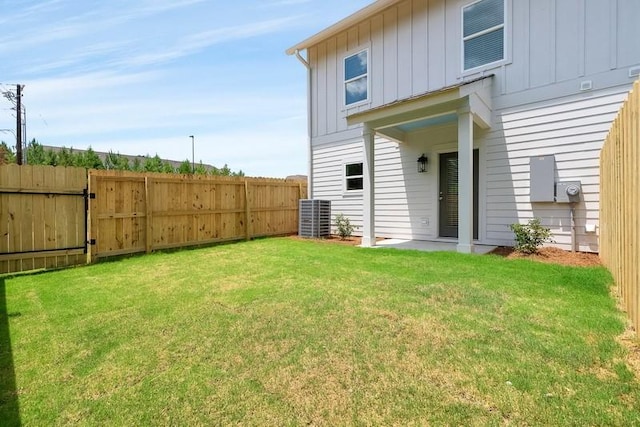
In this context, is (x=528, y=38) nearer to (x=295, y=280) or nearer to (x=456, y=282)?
(x=456, y=282)

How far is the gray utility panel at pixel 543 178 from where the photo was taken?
6.00 metres

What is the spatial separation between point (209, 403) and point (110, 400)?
599 millimetres

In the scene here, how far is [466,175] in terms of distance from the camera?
19.3ft

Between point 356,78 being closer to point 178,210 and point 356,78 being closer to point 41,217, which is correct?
point 178,210

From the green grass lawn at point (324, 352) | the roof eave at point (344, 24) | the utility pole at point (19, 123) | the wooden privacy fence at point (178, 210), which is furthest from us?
the utility pole at point (19, 123)

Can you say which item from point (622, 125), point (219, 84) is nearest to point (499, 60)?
point (622, 125)

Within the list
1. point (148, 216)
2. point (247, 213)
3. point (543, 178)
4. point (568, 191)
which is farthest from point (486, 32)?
point (148, 216)

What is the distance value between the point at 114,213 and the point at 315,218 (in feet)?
15.6

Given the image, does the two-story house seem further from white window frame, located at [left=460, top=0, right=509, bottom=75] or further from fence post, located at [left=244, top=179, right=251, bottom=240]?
fence post, located at [left=244, top=179, right=251, bottom=240]

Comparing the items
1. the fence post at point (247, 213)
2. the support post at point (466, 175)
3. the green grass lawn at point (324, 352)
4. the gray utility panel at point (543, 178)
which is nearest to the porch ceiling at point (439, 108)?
the support post at point (466, 175)

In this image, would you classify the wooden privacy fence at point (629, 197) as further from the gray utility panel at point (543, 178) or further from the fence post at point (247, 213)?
the fence post at point (247, 213)

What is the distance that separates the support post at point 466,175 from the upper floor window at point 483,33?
1944mm

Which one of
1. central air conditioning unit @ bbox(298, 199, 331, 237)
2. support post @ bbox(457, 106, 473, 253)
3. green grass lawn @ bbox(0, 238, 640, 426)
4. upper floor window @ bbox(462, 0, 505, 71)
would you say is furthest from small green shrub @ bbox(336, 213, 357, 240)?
upper floor window @ bbox(462, 0, 505, 71)

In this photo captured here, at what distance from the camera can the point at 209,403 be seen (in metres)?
1.85
